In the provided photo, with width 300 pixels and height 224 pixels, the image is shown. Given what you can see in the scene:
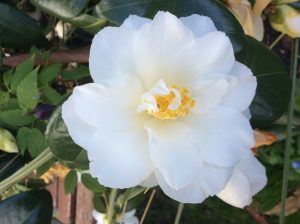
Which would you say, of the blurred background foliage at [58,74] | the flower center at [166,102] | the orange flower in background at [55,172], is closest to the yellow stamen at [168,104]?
the flower center at [166,102]

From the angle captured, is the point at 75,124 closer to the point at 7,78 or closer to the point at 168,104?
the point at 168,104

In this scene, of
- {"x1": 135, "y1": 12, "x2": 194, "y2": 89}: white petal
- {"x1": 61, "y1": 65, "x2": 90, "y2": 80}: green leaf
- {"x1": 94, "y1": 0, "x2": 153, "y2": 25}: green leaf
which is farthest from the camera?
{"x1": 61, "y1": 65, "x2": 90, "y2": 80}: green leaf

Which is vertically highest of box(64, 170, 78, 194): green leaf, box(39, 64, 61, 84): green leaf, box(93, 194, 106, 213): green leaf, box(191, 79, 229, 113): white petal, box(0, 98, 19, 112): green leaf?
box(191, 79, 229, 113): white petal

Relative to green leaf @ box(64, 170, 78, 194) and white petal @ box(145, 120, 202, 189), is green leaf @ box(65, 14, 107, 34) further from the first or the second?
green leaf @ box(64, 170, 78, 194)

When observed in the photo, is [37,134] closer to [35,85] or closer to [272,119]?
[35,85]

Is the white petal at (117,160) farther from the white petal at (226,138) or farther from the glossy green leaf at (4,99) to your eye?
the glossy green leaf at (4,99)

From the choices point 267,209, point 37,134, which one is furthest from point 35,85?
point 267,209

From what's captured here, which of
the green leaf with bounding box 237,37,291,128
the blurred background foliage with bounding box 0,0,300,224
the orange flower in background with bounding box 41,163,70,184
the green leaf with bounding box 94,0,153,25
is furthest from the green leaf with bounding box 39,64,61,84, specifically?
the orange flower in background with bounding box 41,163,70,184
